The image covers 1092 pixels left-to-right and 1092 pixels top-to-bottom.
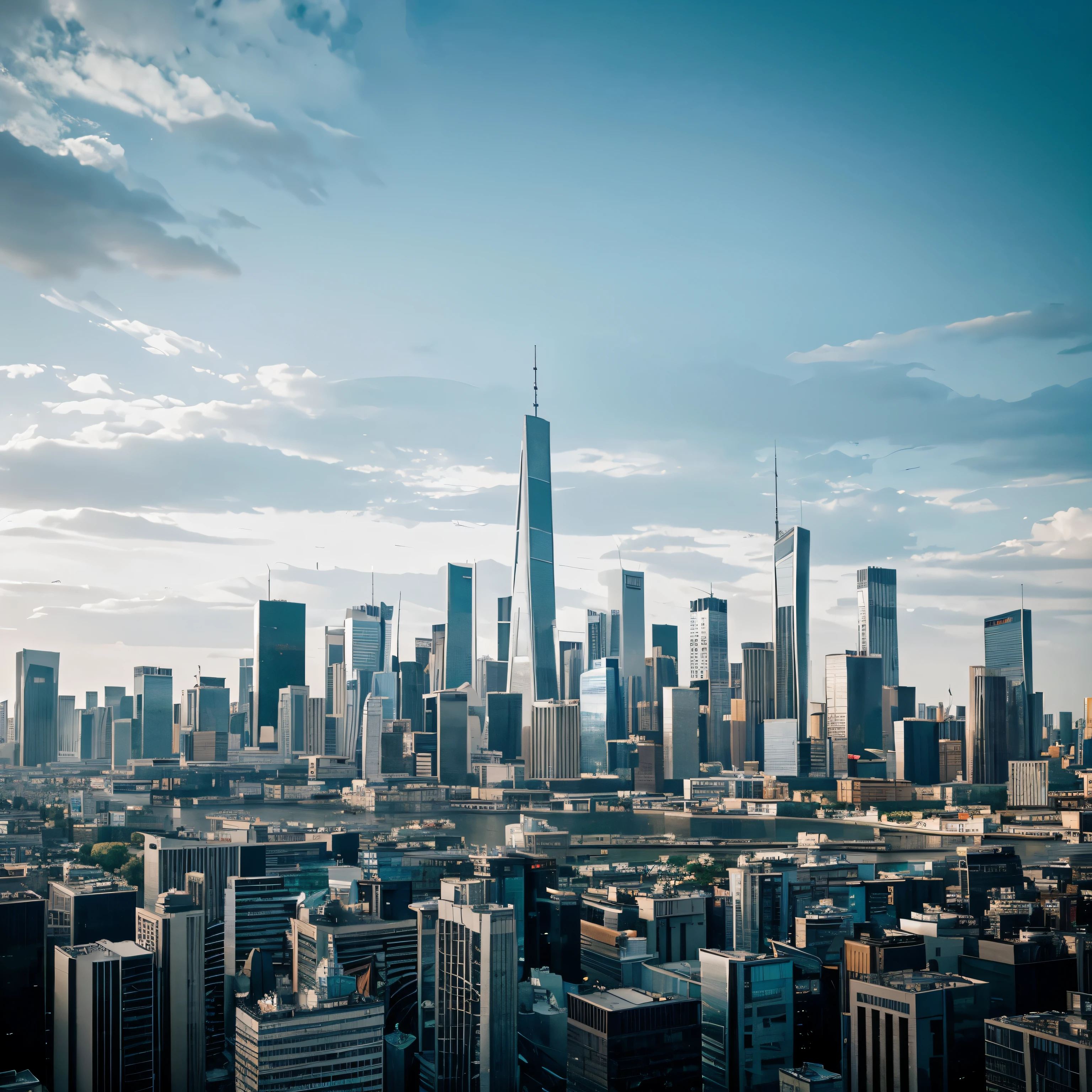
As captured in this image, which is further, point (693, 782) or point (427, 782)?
point (427, 782)

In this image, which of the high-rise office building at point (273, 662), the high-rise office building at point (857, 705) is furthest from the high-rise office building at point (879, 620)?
the high-rise office building at point (273, 662)

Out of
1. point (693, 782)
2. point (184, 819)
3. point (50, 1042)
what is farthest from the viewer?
point (693, 782)

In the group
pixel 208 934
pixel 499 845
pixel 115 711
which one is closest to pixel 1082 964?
pixel 208 934

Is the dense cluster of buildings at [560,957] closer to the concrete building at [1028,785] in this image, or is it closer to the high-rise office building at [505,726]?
the concrete building at [1028,785]

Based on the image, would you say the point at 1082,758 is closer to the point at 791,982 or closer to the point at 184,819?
the point at 791,982

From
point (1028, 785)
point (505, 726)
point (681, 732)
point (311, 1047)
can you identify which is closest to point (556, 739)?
point (505, 726)

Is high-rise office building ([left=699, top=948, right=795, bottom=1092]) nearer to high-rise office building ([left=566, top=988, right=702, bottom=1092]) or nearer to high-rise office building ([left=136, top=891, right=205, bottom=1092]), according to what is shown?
high-rise office building ([left=566, top=988, right=702, bottom=1092])

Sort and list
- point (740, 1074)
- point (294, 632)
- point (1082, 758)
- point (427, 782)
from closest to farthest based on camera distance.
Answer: point (740, 1074) → point (1082, 758) → point (427, 782) → point (294, 632)
